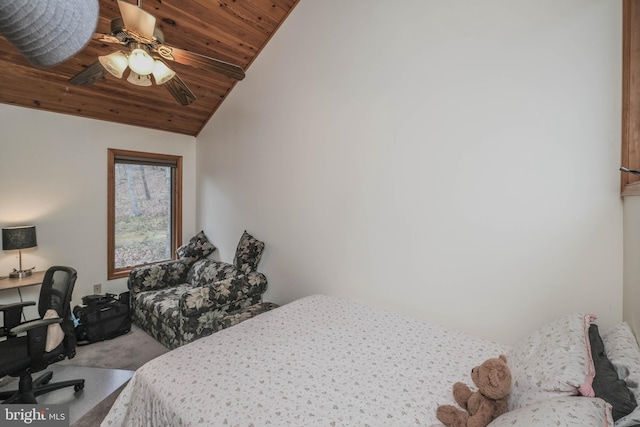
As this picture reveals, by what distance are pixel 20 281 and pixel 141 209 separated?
4.59 feet

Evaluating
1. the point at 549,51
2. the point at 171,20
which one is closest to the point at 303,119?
the point at 171,20

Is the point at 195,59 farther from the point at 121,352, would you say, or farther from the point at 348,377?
Answer: the point at 121,352

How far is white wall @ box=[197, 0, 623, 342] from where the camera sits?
147 cm

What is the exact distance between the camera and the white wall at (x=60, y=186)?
2725 millimetres

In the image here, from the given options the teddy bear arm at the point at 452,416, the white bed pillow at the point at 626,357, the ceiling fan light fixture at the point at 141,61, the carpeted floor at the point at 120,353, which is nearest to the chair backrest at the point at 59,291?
the carpeted floor at the point at 120,353

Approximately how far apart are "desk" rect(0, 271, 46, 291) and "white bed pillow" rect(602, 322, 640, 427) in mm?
3945

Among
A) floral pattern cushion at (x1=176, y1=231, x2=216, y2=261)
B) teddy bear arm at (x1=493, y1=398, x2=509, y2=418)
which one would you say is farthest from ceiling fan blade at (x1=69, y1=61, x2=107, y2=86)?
teddy bear arm at (x1=493, y1=398, x2=509, y2=418)

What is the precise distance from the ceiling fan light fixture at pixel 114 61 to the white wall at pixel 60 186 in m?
1.98

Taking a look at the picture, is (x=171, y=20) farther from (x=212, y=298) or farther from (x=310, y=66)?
(x=212, y=298)

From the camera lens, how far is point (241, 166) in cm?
339

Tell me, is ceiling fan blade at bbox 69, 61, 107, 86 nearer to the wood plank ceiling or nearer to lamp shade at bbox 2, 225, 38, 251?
the wood plank ceiling

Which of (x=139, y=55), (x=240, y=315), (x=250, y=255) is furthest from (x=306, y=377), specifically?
(x=139, y=55)

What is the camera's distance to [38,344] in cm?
175

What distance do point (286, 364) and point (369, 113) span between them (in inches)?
74.0
